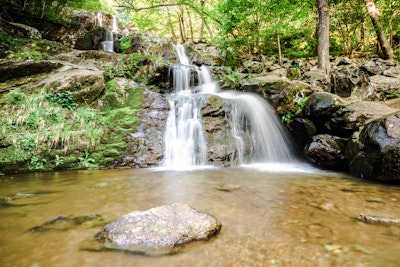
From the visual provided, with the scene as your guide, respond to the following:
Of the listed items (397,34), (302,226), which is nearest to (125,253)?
(302,226)

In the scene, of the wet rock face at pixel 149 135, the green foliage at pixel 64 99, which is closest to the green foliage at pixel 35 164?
the green foliage at pixel 64 99

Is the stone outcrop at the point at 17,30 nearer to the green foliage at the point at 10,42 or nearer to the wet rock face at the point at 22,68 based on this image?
the green foliage at the point at 10,42

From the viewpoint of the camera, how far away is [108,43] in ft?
41.2

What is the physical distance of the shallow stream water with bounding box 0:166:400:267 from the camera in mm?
2018

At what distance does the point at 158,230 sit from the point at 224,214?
106cm

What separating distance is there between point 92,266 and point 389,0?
15.0 metres

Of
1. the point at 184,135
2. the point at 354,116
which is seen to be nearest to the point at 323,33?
the point at 354,116

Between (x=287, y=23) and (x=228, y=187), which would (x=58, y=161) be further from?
(x=287, y=23)

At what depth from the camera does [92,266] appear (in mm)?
1913

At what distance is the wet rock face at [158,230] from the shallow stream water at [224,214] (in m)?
0.09

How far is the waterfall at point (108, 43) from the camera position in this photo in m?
12.4

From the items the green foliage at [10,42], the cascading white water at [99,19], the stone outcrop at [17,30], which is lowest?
the green foliage at [10,42]

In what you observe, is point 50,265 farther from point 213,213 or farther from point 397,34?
point 397,34

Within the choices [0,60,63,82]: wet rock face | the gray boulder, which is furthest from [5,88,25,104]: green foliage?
the gray boulder
